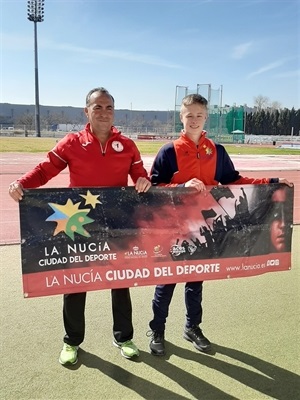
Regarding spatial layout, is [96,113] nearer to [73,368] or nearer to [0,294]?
[73,368]

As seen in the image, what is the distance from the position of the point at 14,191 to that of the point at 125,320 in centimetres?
137

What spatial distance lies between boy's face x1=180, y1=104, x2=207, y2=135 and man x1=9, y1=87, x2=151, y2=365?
18.7 inches

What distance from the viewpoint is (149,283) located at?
3.05m

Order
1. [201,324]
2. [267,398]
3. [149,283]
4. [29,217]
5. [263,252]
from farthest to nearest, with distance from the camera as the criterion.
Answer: [201,324] < [263,252] < [149,283] < [29,217] < [267,398]

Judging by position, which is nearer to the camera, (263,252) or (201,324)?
(263,252)

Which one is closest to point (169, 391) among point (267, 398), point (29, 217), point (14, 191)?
point (267, 398)

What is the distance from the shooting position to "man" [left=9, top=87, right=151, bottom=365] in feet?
9.37

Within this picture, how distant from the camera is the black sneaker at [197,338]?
3.22m

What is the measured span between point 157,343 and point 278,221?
4.89 ft

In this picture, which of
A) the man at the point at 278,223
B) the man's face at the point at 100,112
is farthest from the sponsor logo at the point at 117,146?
the man at the point at 278,223

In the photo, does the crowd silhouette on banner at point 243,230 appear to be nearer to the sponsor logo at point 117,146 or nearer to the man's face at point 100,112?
the sponsor logo at point 117,146

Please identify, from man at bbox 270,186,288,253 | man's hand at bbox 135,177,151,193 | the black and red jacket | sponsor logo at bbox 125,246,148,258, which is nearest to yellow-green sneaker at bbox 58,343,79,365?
sponsor logo at bbox 125,246,148,258

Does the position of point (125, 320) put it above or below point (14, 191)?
below

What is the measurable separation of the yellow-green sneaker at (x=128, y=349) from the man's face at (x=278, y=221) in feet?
4.86
